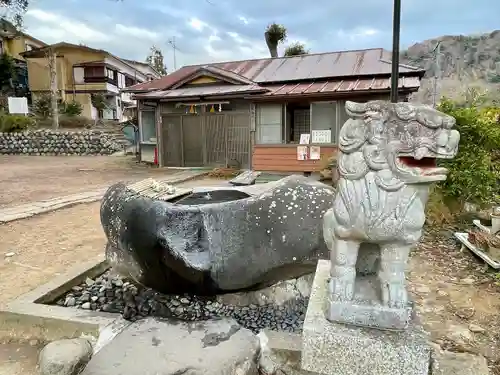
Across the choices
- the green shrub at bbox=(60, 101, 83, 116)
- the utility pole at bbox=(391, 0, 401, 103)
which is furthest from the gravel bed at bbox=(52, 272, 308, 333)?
the green shrub at bbox=(60, 101, 83, 116)

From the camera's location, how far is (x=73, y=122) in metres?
24.8

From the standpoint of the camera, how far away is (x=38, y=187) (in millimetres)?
9859

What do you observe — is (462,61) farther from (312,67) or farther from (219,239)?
(219,239)

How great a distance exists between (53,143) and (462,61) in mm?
39446

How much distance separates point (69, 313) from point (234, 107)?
10.6m

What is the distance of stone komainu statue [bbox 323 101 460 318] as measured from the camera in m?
1.54

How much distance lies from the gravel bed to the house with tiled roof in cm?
820

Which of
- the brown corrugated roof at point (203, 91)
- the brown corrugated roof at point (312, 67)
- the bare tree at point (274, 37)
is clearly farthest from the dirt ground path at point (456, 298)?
the bare tree at point (274, 37)

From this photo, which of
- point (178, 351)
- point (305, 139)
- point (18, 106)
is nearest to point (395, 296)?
point (178, 351)

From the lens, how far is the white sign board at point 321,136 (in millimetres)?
10984

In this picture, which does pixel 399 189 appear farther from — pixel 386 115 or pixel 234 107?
pixel 234 107

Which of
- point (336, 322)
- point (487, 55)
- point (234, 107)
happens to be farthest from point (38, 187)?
point (487, 55)

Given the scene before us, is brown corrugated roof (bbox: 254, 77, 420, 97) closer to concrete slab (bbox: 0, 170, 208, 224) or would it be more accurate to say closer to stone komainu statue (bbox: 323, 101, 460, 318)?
concrete slab (bbox: 0, 170, 208, 224)

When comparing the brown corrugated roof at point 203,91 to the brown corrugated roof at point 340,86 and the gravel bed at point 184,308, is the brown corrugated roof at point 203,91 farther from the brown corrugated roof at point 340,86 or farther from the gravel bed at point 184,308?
the gravel bed at point 184,308
